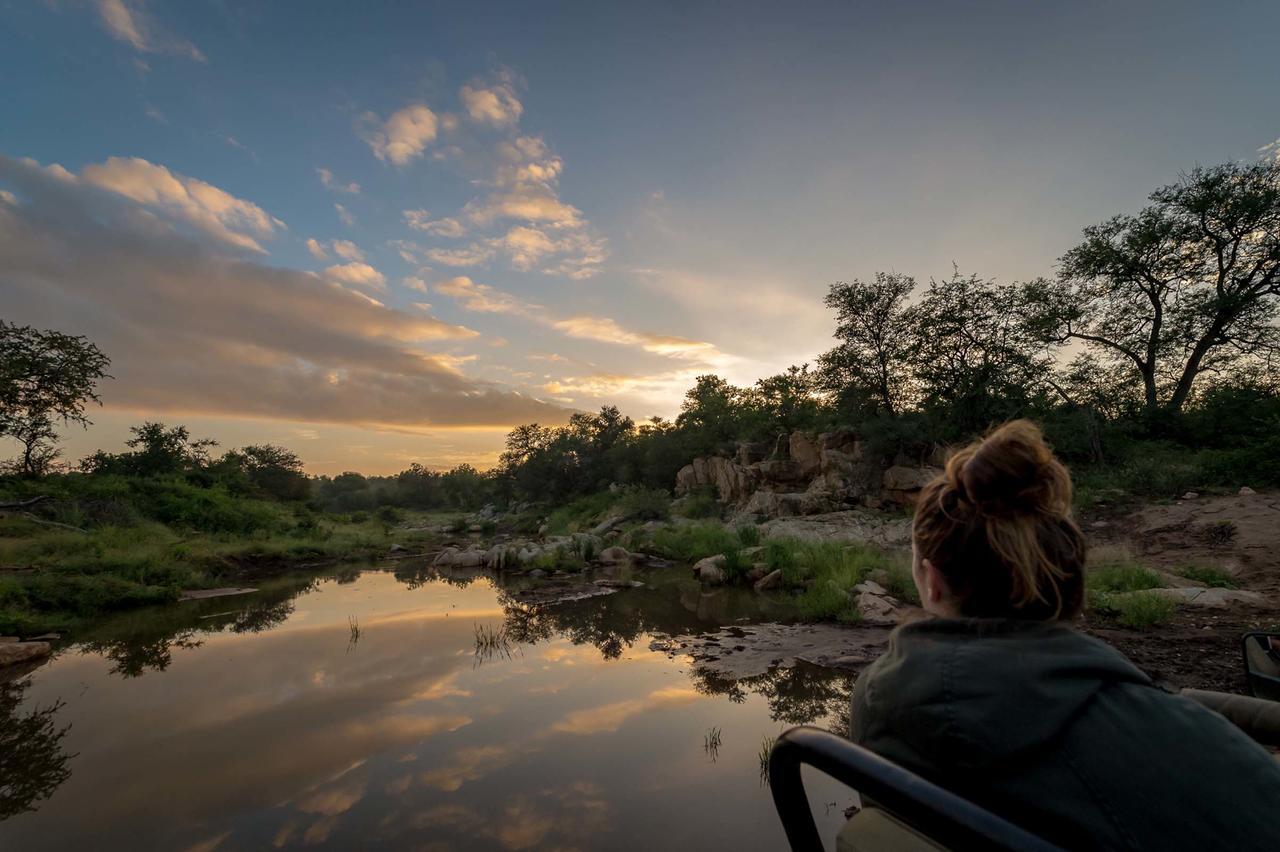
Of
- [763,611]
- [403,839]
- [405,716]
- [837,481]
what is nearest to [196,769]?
[405,716]

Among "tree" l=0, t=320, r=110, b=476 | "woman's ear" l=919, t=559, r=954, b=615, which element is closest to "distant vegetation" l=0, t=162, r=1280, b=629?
"tree" l=0, t=320, r=110, b=476

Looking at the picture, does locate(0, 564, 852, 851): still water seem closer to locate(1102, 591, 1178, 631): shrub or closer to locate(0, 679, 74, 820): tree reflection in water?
locate(0, 679, 74, 820): tree reflection in water

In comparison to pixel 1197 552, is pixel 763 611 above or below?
below

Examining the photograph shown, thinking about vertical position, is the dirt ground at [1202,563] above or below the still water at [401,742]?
above

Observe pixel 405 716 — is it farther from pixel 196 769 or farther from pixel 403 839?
pixel 403 839

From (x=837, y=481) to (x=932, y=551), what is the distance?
24.1 m

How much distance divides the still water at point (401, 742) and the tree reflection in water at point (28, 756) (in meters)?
0.03

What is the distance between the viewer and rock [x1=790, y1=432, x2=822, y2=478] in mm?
26594

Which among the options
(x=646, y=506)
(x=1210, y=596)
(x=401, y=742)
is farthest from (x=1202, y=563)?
(x=646, y=506)

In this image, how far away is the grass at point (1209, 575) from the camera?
341 inches

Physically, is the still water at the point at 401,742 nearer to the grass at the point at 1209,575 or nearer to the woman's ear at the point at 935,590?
the woman's ear at the point at 935,590

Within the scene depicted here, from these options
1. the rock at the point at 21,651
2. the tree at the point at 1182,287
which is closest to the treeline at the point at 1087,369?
the tree at the point at 1182,287

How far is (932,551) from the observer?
145cm

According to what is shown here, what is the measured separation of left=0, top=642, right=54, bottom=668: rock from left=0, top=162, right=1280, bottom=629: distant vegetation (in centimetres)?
181
